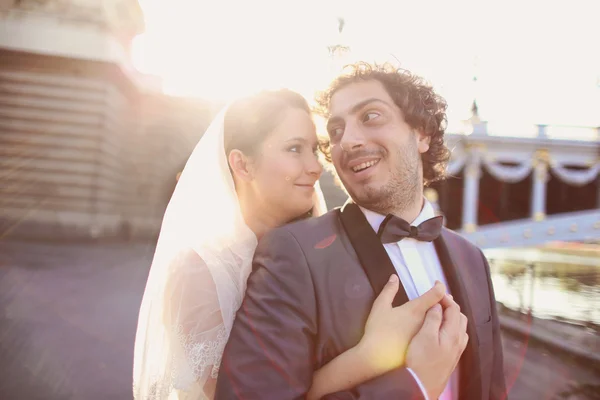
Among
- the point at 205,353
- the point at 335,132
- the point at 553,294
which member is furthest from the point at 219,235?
the point at 553,294

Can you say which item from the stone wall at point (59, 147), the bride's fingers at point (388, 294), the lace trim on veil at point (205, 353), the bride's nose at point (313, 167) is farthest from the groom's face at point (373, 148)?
the stone wall at point (59, 147)

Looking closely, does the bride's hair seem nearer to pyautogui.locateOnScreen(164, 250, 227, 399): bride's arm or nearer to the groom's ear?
the groom's ear

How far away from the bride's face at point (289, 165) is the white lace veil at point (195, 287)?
0.23 metres

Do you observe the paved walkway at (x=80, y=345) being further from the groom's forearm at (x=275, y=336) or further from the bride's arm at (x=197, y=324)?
the groom's forearm at (x=275, y=336)

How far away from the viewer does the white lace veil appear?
7.45ft

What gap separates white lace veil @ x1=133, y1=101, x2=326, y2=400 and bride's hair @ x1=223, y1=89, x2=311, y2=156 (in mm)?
134

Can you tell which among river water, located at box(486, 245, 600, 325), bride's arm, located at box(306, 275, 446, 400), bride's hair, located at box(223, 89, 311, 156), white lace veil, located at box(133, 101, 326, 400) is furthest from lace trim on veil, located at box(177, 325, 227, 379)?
river water, located at box(486, 245, 600, 325)

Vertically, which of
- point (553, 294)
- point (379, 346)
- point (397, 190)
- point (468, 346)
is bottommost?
point (553, 294)

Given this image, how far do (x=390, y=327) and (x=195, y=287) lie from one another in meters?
1.01

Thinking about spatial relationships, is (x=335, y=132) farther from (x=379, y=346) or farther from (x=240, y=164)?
(x=379, y=346)

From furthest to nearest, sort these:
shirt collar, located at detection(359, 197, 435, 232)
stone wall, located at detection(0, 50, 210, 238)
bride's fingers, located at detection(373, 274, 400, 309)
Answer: stone wall, located at detection(0, 50, 210, 238) → shirt collar, located at detection(359, 197, 435, 232) → bride's fingers, located at detection(373, 274, 400, 309)

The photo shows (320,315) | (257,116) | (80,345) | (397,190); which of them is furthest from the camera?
(80,345)

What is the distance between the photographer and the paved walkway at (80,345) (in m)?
5.08

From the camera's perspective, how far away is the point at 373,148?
2.07 metres
